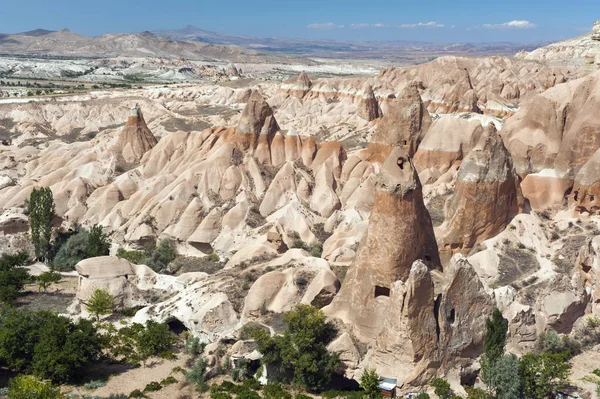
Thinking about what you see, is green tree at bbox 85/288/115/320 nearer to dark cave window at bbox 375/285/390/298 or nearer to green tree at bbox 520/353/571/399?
dark cave window at bbox 375/285/390/298

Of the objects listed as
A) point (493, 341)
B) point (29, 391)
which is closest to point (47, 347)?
point (29, 391)

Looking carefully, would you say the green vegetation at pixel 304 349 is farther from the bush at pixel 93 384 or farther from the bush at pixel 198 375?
the bush at pixel 93 384

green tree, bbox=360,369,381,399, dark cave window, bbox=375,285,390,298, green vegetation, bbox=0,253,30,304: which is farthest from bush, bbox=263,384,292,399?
green vegetation, bbox=0,253,30,304

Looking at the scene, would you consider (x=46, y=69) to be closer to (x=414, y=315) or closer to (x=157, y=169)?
(x=157, y=169)

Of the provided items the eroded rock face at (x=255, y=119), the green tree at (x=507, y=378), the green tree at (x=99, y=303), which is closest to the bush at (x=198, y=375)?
the green tree at (x=99, y=303)

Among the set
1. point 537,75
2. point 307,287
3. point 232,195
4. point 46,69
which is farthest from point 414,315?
point 46,69
